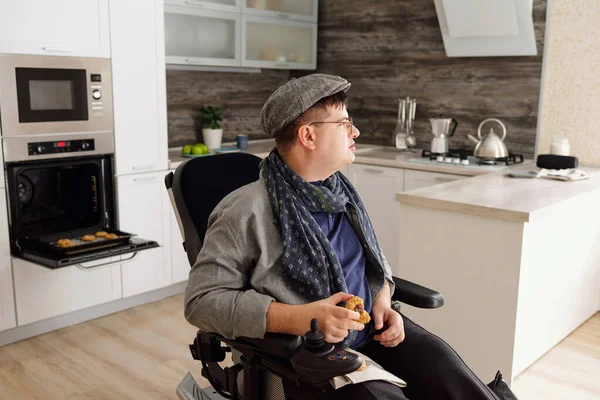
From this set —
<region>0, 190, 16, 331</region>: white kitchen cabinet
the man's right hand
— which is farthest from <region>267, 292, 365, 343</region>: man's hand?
<region>0, 190, 16, 331</region>: white kitchen cabinet

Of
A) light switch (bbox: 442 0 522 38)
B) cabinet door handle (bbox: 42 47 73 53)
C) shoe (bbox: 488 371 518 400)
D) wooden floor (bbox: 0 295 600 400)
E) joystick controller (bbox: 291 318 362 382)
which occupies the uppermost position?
light switch (bbox: 442 0 522 38)

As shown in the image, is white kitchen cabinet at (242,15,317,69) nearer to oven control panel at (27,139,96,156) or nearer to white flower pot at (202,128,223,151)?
white flower pot at (202,128,223,151)

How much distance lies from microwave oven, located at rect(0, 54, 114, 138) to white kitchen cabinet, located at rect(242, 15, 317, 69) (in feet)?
4.31

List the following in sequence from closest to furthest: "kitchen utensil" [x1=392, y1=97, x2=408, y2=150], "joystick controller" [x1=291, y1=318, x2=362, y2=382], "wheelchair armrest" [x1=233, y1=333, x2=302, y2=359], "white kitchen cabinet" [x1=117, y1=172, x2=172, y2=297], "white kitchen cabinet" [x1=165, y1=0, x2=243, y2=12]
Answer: "joystick controller" [x1=291, y1=318, x2=362, y2=382]
"wheelchair armrest" [x1=233, y1=333, x2=302, y2=359]
"white kitchen cabinet" [x1=117, y1=172, x2=172, y2=297]
"white kitchen cabinet" [x1=165, y1=0, x2=243, y2=12]
"kitchen utensil" [x1=392, y1=97, x2=408, y2=150]

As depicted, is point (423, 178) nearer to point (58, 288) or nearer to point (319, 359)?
point (58, 288)

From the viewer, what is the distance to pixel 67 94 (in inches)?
124

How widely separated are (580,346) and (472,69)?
76.7 inches

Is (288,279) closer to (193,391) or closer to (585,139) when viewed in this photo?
(193,391)

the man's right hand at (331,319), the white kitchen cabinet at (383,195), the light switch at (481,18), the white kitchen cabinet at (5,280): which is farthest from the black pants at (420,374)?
the light switch at (481,18)

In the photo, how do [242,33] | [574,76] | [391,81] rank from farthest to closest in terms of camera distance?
[391,81]
[242,33]
[574,76]

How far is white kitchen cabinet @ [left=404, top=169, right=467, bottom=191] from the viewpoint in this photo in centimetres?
380

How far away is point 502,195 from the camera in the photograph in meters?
2.67

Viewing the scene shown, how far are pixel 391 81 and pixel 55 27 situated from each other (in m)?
2.48

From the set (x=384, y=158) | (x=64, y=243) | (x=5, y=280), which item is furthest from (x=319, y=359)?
(x=384, y=158)
